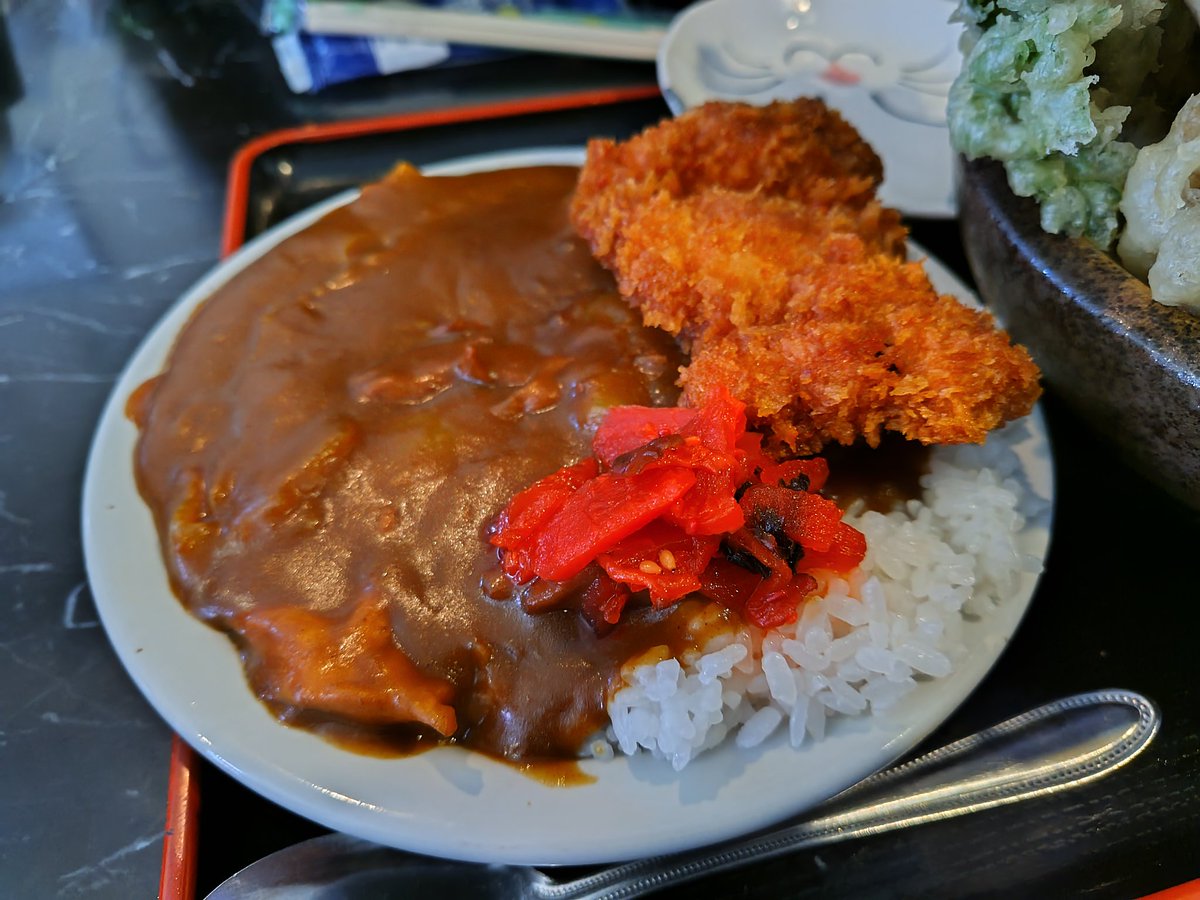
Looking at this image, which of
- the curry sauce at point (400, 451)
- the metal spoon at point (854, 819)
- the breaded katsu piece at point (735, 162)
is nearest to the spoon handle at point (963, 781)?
the metal spoon at point (854, 819)

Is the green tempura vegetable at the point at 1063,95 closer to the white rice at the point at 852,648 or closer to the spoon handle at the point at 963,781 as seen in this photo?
the white rice at the point at 852,648

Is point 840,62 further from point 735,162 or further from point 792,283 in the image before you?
point 792,283

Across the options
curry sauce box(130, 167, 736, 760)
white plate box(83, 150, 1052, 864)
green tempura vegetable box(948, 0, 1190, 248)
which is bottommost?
white plate box(83, 150, 1052, 864)

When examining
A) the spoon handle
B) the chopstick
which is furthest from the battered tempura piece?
the chopstick

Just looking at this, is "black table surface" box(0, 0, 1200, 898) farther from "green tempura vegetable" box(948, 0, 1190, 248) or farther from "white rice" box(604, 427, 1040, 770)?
"green tempura vegetable" box(948, 0, 1190, 248)

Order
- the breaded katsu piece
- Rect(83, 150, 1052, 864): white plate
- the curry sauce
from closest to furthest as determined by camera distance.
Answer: Rect(83, 150, 1052, 864): white plate < the curry sauce < the breaded katsu piece

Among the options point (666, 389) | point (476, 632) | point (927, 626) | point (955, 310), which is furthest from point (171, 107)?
point (927, 626)

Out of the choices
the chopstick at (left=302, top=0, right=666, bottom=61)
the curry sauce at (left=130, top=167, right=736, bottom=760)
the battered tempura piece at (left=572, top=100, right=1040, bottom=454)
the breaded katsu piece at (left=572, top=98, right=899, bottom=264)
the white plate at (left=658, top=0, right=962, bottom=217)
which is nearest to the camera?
the curry sauce at (left=130, top=167, right=736, bottom=760)

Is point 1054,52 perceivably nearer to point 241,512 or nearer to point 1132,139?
point 1132,139
